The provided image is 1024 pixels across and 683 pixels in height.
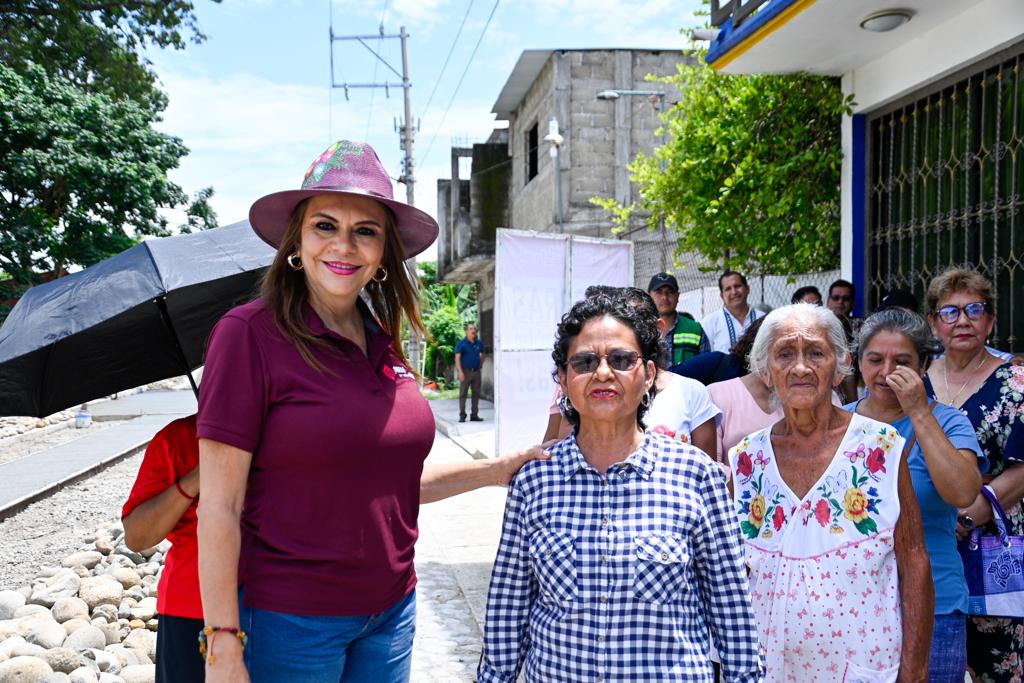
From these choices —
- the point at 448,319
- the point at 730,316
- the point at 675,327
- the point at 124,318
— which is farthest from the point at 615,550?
the point at 448,319

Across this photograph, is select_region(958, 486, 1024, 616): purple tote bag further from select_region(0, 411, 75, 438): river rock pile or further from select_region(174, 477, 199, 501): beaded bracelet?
select_region(0, 411, 75, 438): river rock pile

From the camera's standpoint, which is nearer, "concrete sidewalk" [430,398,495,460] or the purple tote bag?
the purple tote bag

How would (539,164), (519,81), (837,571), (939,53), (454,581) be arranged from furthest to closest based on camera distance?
A: 1. (519,81)
2. (539,164)
3. (454,581)
4. (939,53)
5. (837,571)

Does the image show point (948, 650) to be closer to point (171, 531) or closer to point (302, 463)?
point (302, 463)

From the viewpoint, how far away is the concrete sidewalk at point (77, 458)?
10766mm

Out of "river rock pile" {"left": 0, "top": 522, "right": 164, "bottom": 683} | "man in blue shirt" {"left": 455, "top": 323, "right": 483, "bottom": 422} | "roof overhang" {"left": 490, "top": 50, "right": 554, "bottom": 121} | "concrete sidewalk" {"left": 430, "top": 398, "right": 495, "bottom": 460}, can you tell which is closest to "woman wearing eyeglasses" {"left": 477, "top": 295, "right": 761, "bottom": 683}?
"river rock pile" {"left": 0, "top": 522, "right": 164, "bottom": 683}

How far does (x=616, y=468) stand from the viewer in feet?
7.59

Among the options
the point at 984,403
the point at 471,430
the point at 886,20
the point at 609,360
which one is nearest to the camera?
the point at 609,360

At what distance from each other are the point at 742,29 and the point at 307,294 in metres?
5.47

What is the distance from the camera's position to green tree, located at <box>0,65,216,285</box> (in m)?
24.3

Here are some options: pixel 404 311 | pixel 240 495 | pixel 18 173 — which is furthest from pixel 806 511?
pixel 18 173

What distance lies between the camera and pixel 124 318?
2.64 meters

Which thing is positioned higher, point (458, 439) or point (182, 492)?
point (182, 492)

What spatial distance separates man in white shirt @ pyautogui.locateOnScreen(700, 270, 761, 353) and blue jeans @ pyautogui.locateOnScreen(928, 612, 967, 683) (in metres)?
3.91
